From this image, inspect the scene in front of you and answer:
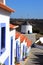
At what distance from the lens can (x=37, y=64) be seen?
2208cm

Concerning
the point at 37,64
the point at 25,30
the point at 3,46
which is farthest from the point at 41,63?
the point at 25,30

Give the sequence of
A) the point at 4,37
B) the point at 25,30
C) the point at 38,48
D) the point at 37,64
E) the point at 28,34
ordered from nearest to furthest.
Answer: the point at 4,37 < the point at 37,64 < the point at 38,48 < the point at 28,34 < the point at 25,30

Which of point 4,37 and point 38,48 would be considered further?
point 38,48

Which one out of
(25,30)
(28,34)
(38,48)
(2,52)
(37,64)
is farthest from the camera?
(25,30)

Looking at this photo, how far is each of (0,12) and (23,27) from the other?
3604cm

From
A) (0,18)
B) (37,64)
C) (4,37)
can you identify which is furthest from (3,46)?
(37,64)

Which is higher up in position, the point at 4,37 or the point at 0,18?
the point at 0,18

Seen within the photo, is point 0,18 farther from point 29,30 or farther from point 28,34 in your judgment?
point 29,30

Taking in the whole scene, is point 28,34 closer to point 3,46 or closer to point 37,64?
point 37,64

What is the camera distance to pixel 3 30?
35.6 ft

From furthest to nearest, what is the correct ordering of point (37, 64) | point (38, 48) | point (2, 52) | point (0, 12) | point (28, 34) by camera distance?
point (28, 34), point (38, 48), point (37, 64), point (2, 52), point (0, 12)

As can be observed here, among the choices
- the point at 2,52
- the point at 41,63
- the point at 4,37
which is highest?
the point at 4,37

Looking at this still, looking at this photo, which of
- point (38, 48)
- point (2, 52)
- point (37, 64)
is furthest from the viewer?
point (38, 48)

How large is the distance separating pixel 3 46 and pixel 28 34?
30756mm
